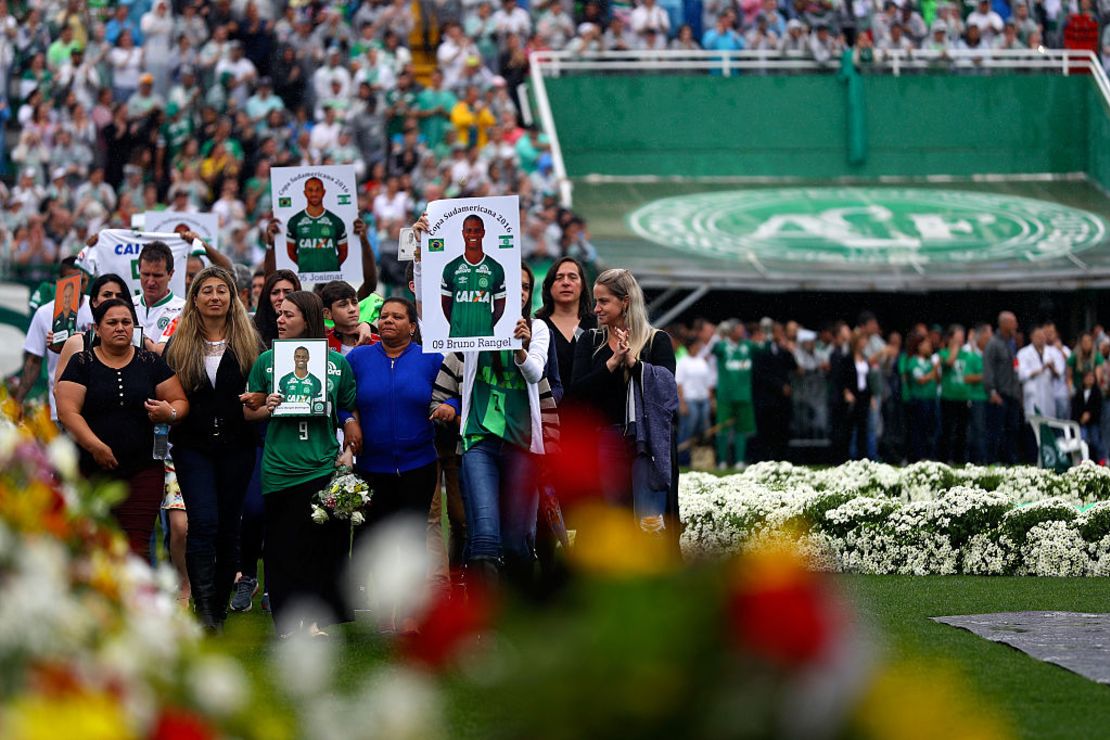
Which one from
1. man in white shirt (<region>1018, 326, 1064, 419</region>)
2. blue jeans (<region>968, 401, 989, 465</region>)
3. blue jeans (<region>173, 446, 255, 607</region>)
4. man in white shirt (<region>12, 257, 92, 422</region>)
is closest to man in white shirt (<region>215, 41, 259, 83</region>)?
blue jeans (<region>968, 401, 989, 465</region>)

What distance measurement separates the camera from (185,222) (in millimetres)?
15680

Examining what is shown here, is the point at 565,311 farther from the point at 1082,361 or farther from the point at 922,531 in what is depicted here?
the point at 1082,361

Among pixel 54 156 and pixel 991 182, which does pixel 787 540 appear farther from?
pixel 991 182

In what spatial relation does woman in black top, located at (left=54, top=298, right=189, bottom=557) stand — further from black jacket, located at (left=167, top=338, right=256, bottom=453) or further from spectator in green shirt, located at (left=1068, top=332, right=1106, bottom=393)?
spectator in green shirt, located at (left=1068, top=332, right=1106, bottom=393)

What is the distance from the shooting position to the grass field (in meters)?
→ 7.29

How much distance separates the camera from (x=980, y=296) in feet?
94.8

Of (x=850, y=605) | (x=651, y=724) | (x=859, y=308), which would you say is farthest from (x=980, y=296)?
(x=651, y=724)

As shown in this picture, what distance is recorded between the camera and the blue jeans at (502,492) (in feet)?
30.7

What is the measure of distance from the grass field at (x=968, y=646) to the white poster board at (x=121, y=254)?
3843 millimetres

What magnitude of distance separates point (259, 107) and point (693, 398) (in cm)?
713

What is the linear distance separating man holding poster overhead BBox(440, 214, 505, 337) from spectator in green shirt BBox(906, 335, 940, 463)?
16757mm

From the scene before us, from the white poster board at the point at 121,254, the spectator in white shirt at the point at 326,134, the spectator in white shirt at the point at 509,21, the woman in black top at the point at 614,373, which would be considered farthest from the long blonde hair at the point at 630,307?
the spectator in white shirt at the point at 509,21

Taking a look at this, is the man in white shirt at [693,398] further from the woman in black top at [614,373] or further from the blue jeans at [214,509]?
the blue jeans at [214,509]

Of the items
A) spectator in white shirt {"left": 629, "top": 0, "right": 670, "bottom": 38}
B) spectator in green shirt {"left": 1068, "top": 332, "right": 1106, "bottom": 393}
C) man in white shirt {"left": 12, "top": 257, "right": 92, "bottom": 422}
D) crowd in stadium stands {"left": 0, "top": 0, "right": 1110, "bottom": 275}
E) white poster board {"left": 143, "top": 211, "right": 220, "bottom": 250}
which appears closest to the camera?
man in white shirt {"left": 12, "top": 257, "right": 92, "bottom": 422}
